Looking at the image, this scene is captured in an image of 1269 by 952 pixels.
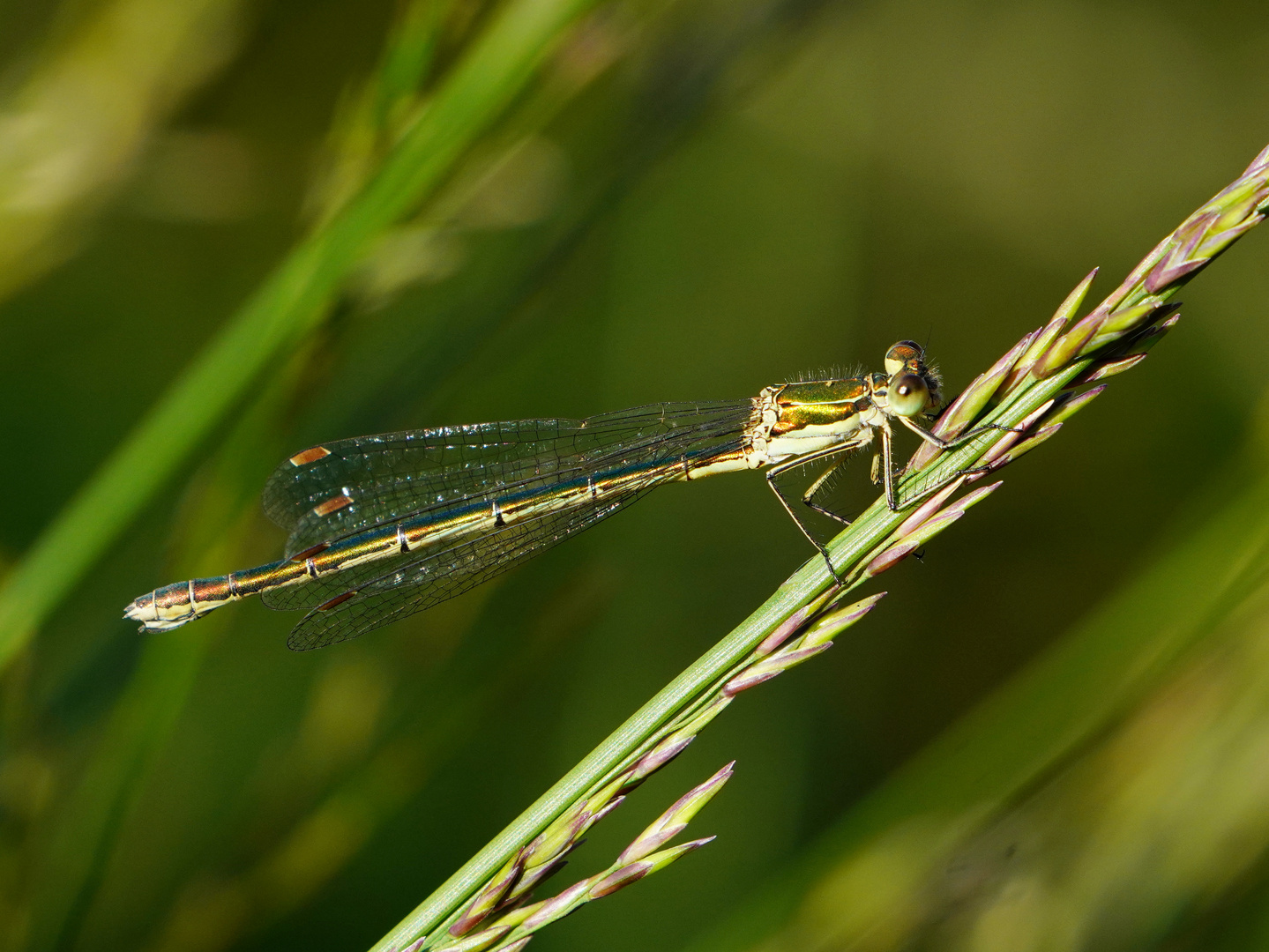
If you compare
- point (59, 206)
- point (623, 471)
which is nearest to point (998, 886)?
point (623, 471)

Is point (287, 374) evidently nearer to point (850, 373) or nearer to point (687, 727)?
point (687, 727)

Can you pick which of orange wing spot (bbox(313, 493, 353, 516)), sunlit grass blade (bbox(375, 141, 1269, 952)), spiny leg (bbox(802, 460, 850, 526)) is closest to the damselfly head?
spiny leg (bbox(802, 460, 850, 526))

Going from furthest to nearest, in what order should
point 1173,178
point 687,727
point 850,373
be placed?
point 1173,178 → point 850,373 → point 687,727

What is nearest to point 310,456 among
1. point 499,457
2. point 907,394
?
point 499,457

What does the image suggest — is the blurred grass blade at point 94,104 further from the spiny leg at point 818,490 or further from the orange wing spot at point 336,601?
the spiny leg at point 818,490

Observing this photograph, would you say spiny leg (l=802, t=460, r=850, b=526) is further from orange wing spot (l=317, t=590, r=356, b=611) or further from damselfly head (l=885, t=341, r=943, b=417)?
orange wing spot (l=317, t=590, r=356, b=611)

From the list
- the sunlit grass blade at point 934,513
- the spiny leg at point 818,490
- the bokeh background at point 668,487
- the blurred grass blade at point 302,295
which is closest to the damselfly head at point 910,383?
the spiny leg at point 818,490

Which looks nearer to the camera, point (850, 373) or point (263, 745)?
point (263, 745)
